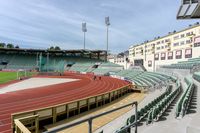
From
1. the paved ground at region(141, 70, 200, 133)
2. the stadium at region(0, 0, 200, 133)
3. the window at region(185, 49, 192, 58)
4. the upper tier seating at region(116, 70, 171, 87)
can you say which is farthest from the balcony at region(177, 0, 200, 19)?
the window at region(185, 49, 192, 58)

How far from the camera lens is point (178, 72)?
A: 31594 mm

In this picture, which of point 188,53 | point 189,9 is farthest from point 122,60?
point 189,9

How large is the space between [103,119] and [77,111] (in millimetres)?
2588

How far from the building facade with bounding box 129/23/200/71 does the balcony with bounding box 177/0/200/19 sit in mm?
36402

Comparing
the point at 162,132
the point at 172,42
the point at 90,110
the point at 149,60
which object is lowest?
the point at 90,110

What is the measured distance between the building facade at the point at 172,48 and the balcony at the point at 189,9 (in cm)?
3640

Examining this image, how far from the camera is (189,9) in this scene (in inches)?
250

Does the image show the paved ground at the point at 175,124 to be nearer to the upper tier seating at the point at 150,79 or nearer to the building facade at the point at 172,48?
the upper tier seating at the point at 150,79

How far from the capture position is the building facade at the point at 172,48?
4258 cm

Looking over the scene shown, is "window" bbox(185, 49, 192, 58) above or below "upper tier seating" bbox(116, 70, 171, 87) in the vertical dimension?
above

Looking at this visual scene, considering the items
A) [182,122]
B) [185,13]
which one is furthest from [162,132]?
[185,13]

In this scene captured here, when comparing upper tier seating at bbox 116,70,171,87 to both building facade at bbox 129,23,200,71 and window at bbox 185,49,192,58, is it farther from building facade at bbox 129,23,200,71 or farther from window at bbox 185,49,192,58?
building facade at bbox 129,23,200,71

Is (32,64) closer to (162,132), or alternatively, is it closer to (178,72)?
(178,72)

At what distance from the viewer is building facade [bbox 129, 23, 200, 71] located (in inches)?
1676
